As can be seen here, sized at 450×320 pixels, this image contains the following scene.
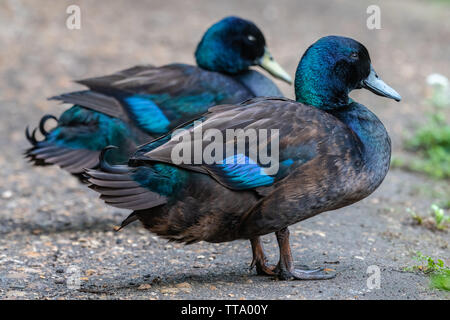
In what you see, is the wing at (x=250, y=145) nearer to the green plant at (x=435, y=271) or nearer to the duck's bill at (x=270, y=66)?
the green plant at (x=435, y=271)

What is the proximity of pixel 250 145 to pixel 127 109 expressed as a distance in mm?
1955

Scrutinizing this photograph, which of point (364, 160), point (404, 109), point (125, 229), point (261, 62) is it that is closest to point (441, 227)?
point (364, 160)

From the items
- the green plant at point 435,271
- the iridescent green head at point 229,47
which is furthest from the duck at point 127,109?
the green plant at point 435,271

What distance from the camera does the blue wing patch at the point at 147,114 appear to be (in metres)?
5.69

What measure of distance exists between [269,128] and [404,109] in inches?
225

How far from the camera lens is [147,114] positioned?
18.8 ft

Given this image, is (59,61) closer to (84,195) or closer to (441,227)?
(84,195)

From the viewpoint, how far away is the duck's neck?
427 cm

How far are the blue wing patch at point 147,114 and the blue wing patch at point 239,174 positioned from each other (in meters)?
1.70

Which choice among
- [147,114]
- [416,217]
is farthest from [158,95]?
[416,217]

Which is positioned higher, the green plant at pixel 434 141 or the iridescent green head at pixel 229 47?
the iridescent green head at pixel 229 47

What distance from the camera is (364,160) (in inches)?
167

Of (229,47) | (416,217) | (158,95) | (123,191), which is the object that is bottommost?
(416,217)

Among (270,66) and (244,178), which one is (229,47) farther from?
(244,178)
